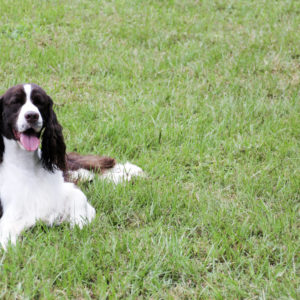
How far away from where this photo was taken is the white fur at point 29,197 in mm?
3473

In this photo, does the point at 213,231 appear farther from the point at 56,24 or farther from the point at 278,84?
the point at 56,24

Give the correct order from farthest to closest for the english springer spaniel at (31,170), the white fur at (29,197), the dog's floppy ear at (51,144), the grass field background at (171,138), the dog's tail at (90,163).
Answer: the dog's tail at (90,163), the dog's floppy ear at (51,144), the white fur at (29,197), the english springer spaniel at (31,170), the grass field background at (171,138)

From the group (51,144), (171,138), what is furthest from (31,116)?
(171,138)

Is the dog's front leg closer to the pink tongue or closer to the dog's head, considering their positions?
the dog's head

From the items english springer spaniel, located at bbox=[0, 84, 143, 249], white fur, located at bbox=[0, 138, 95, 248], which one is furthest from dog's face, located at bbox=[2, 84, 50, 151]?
white fur, located at bbox=[0, 138, 95, 248]

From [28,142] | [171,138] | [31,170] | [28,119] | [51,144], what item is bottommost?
[171,138]

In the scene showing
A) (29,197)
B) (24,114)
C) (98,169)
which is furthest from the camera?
(98,169)

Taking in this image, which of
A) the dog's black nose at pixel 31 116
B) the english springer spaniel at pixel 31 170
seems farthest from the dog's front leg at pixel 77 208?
the dog's black nose at pixel 31 116

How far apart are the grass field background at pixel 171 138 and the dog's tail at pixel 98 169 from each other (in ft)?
0.41

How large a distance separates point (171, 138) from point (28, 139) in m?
1.91

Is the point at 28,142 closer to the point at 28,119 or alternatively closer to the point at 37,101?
the point at 28,119

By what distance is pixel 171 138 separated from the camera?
16.3ft

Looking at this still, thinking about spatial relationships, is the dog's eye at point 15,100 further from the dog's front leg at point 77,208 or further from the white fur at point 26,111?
the dog's front leg at point 77,208

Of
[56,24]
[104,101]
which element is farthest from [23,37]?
[104,101]
